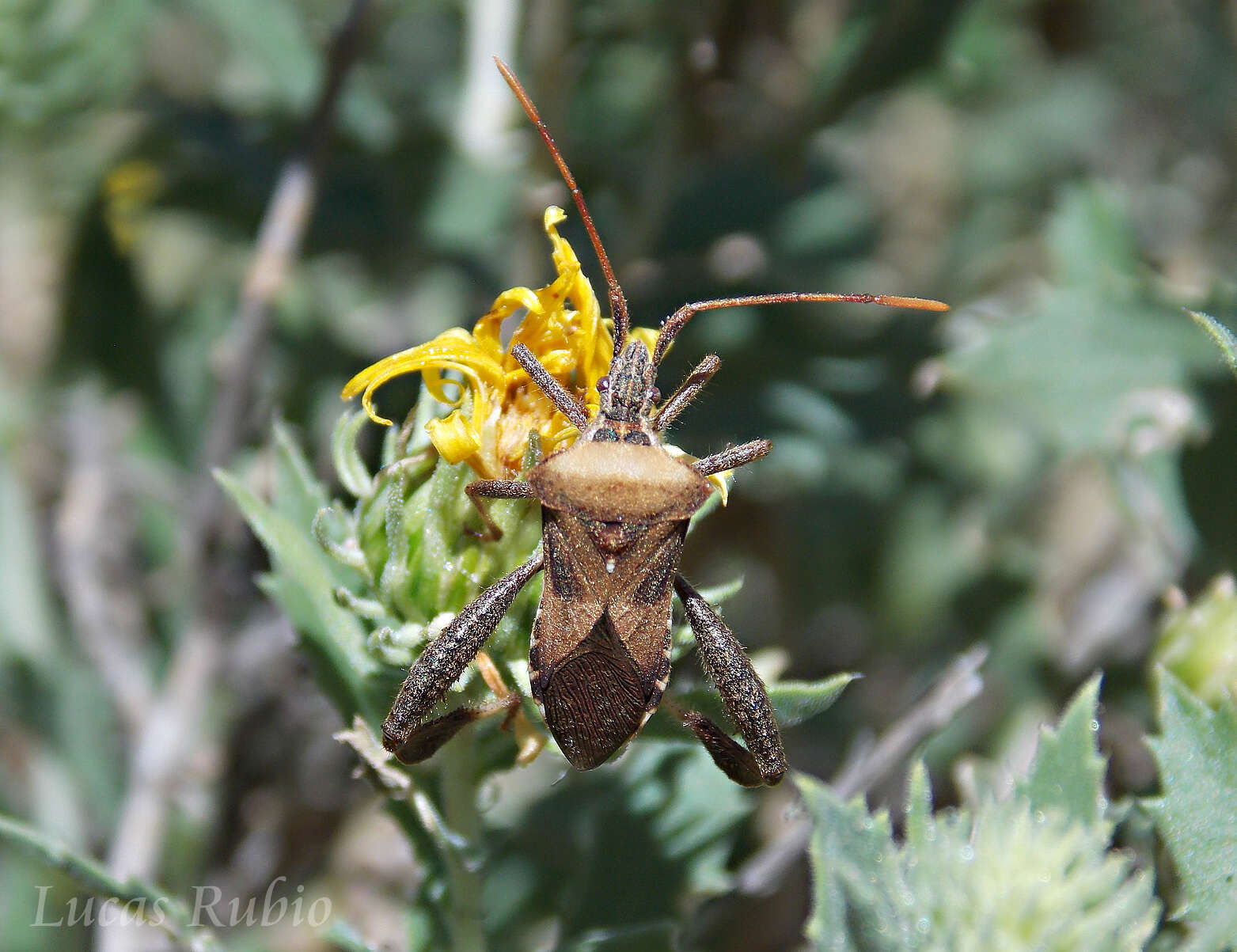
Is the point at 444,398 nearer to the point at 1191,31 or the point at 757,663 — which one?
the point at 757,663

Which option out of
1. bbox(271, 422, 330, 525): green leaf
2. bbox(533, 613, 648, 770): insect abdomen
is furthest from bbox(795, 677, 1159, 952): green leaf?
bbox(271, 422, 330, 525): green leaf

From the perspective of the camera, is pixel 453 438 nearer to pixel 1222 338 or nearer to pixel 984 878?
pixel 984 878

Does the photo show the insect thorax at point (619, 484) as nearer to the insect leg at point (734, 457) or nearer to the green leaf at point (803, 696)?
the insect leg at point (734, 457)

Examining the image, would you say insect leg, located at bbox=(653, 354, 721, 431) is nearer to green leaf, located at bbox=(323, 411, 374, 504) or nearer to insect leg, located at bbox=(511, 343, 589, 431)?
insect leg, located at bbox=(511, 343, 589, 431)

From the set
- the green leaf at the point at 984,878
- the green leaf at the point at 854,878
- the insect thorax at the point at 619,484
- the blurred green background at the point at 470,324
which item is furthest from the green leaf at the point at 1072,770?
the blurred green background at the point at 470,324

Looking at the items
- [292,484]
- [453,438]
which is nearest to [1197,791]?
[453,438]
